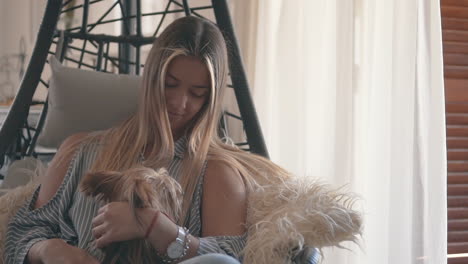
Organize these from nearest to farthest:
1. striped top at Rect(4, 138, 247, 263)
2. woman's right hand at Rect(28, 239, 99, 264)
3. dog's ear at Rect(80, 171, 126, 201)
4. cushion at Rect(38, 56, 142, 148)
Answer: dog's ear at Rect(80, 171, 126, 201)
woman's right hand at Rect(28, 239, 99, 264)
striped top at Rect(4, 138, 247, 263)
cushion at Rect(38, 56, 142, 148)

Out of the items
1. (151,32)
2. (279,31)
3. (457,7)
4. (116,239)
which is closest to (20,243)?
(116,239)

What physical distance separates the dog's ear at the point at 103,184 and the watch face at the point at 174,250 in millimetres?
136

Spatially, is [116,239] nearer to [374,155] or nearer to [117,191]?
[117,191]

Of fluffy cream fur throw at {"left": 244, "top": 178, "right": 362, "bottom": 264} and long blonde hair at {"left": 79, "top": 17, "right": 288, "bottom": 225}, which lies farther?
long blonde hair at {"left": 79, "top": 17, "right": 288, "bottom": 225}

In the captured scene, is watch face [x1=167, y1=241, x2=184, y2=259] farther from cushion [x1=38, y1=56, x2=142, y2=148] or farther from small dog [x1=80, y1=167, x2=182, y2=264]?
cushion [x1=38, y1=56, x2=142, y2=148]

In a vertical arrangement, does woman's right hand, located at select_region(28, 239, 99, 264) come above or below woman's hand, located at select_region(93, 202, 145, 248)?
below

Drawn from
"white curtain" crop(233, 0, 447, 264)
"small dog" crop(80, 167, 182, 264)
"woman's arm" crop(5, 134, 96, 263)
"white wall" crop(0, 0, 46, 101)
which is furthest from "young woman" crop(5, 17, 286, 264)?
"white wall" crop(0, 0, 46, 101)

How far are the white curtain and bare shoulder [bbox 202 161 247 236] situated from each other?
2.55ft

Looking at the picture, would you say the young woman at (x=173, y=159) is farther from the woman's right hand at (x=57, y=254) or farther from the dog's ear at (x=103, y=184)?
the dog's ear at (x=103, y=184)

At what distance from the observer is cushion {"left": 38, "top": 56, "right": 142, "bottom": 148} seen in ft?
5.56

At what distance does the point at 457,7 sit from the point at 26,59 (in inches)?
67.2

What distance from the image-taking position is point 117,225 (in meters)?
1.12

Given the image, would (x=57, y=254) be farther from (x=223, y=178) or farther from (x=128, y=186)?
(x=223, y=178)

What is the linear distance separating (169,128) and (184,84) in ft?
0.33
